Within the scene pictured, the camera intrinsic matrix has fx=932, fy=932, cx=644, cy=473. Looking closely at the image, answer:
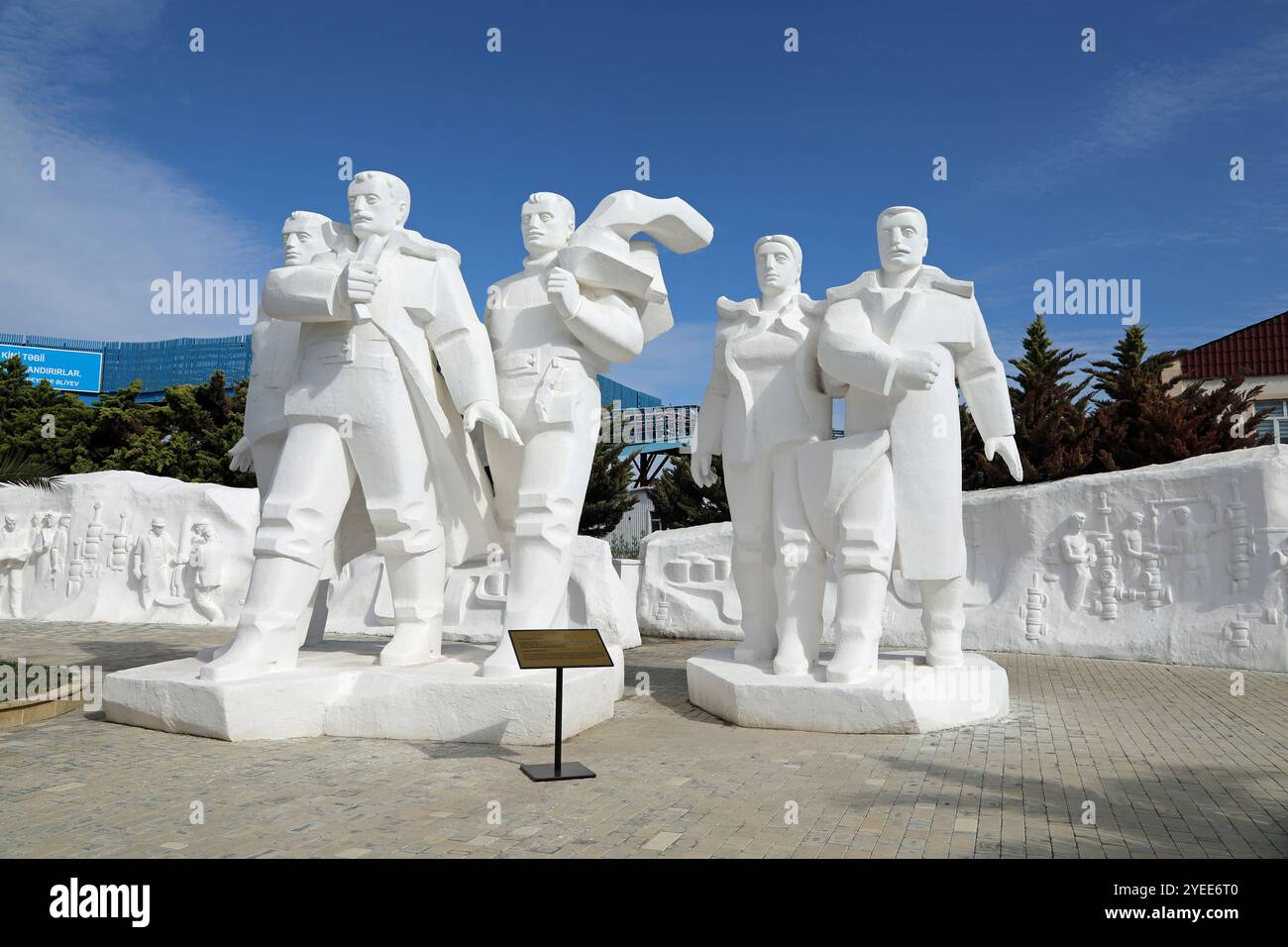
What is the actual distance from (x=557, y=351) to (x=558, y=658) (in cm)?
204

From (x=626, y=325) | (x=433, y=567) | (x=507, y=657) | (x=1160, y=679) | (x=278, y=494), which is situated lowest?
(x=1160, y=679)

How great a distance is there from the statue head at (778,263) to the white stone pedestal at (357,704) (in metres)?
2.72

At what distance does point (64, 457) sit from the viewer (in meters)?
18.6

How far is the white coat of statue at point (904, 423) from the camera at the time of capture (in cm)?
529

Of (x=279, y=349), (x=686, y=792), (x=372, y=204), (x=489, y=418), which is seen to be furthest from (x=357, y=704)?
(x=372, y=204)

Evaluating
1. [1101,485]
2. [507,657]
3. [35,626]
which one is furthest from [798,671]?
[35,626]

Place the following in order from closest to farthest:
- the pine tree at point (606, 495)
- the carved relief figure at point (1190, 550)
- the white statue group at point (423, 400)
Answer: the white statue group at point (423, 400) < the carved relief figure at point (1190, 550) < the pine tree at point (606, 495)

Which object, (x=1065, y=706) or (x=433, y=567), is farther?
(x=1065, y=706)

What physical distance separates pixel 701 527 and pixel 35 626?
26.3 ft

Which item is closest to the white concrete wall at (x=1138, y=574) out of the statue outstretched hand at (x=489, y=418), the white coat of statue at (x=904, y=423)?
the white coat of statue at (x=904, y=423)

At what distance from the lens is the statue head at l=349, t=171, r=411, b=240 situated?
5.52 metres

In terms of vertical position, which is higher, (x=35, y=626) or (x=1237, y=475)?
(x=1237, y=475)

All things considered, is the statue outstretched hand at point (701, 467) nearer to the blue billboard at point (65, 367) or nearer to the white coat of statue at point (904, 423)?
the white coat of statue at point (904, 423)

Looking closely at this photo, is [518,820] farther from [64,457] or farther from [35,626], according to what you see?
[64,457]
